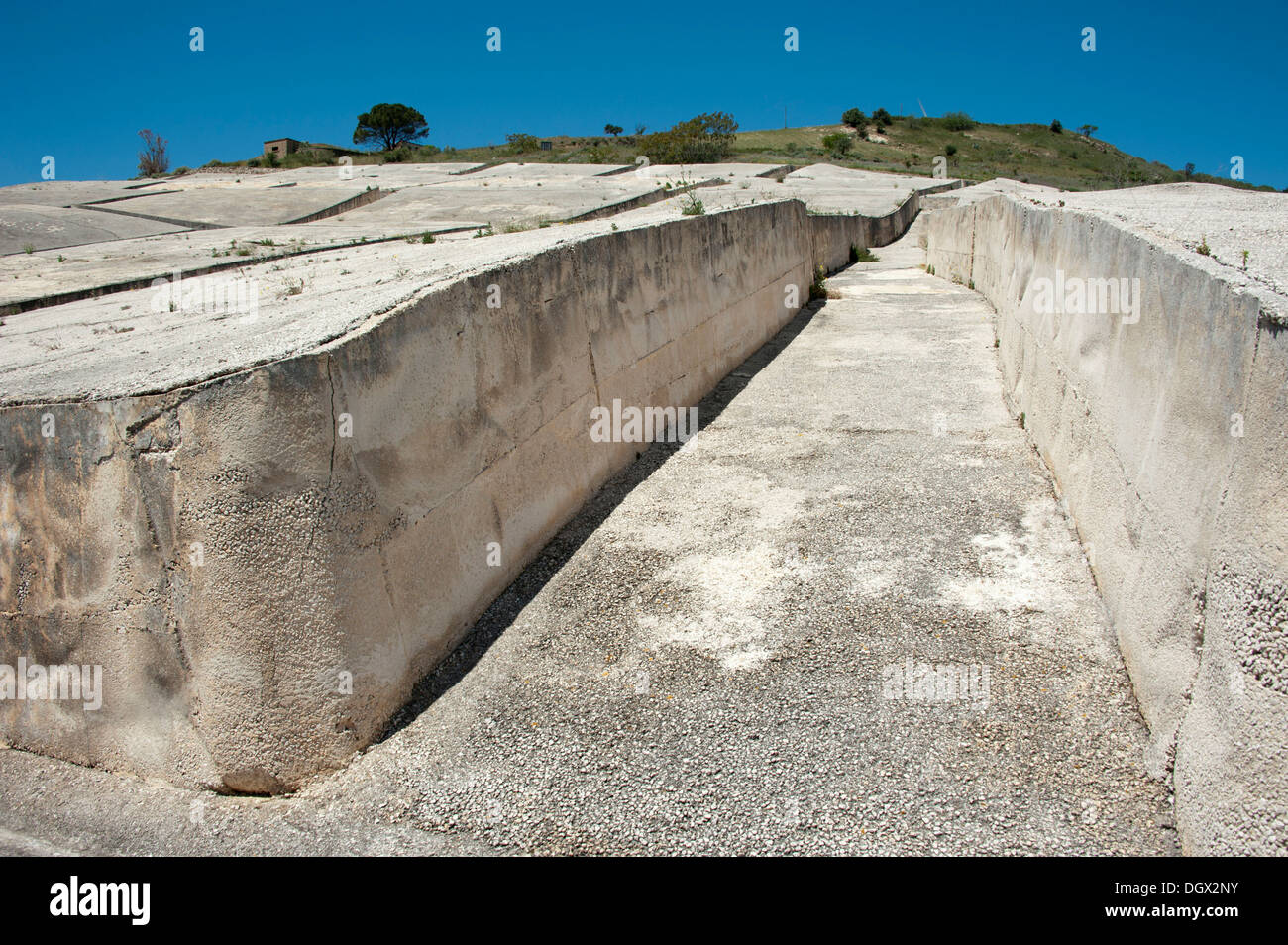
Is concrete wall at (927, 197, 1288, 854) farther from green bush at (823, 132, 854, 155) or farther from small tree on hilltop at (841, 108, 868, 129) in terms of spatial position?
small tree on hilltop at (841, 108, 868, 129)

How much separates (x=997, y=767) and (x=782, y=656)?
92 cm

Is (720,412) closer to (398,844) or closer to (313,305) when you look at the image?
(313,305)

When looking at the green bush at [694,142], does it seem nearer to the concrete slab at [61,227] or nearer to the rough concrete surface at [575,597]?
the concrete slab at [61,227]

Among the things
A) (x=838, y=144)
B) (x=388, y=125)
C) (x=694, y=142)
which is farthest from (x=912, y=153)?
(x=388, y=125)

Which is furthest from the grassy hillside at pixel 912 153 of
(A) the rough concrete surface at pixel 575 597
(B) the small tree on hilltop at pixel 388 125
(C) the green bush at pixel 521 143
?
(A) the rough concrete surface at pixel 575 597

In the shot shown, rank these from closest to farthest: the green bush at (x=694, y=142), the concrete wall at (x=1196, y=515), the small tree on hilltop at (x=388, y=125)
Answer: the concrete wall at (x=1196, y=515) < the green bush at (x=694, y=142) < the small tree on hilltop at (x=388, y=125)

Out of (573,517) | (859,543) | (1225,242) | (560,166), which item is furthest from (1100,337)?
(560,166)

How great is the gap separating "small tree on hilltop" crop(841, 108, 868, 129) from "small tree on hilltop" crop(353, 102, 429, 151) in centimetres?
2722

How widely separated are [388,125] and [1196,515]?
57.2 metres

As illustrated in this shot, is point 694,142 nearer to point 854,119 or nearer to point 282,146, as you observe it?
point 282,146

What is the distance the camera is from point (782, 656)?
3.44 m

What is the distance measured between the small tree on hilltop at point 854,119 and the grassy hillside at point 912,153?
49cm

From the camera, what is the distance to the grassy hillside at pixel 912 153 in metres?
27.5

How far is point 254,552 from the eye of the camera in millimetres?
2750
